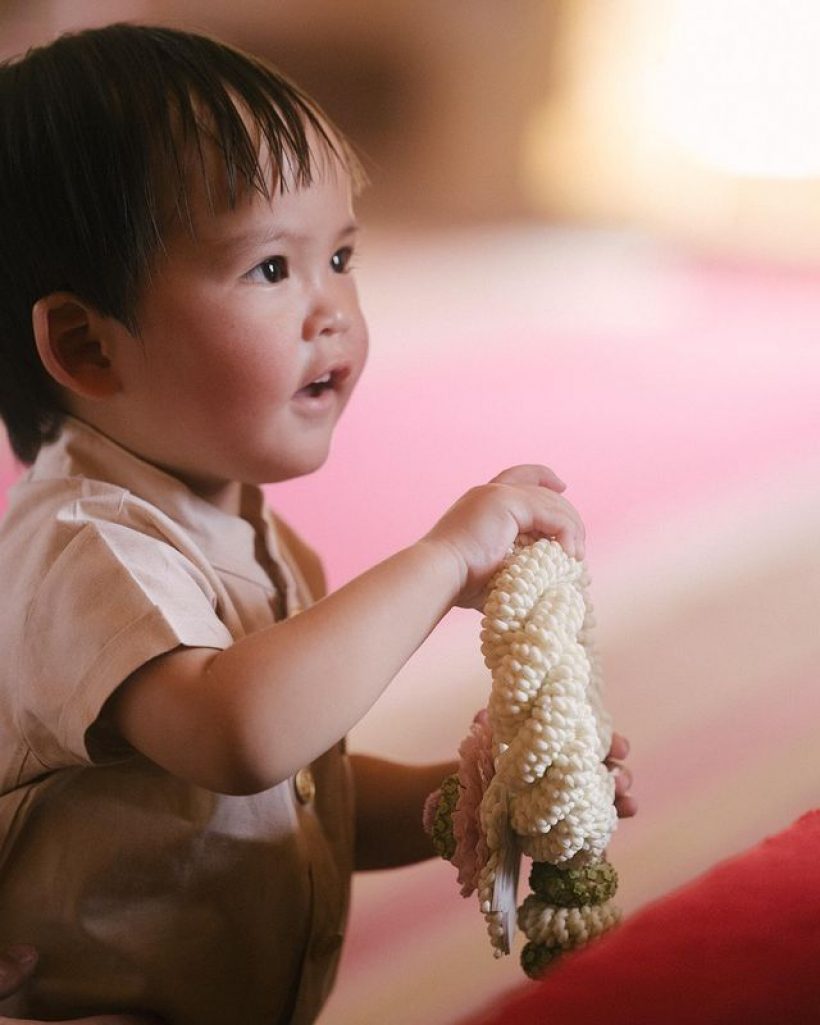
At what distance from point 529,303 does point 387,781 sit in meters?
0.50

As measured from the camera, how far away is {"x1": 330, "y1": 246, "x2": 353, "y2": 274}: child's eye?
670 millimetres

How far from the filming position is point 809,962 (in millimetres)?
414

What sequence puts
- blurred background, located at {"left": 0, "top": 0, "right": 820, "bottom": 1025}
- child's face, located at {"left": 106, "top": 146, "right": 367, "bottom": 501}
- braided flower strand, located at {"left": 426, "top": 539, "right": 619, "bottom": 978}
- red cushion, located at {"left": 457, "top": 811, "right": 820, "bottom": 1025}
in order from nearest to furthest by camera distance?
red cushion, located at {"left": 457, "top": 811, "right": 820, "bottom": 1025} → braided flower strand, located at {"left": 426, "top": 539, "right": 619, "bottom": 978} → child's face, located at {"left": 106, "top": 146, "right": 367, "bottom": 501} → blurred background, located at {"left": 0, "top": 0, "right": 820, "bottom": 1025}

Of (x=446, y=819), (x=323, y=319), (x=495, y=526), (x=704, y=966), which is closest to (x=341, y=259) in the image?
(x=323, y=319)

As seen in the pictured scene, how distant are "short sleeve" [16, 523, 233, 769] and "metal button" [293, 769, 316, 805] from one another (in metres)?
0.12

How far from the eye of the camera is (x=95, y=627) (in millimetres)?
556

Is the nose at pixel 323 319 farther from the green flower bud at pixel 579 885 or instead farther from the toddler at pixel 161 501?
the green flower bud at pixel 579 885

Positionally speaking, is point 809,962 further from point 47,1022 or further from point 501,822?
point 47,1022

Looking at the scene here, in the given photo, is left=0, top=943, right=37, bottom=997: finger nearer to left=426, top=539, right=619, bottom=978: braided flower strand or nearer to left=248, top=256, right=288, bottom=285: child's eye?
left=426, top=539, right=619, bottom=978: braided flower strand

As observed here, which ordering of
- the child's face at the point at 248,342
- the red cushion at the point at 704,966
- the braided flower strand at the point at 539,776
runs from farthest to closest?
the child's face at the point at 248,342 < the braided flower strand at the point at 539,776 < the red cushion at the point at 704,966

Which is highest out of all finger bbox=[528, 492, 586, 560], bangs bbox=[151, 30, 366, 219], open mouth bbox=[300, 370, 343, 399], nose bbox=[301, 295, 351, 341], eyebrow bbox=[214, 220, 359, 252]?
bangs bbox=[151, 30, 366, 219]

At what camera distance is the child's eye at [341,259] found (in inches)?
26.4

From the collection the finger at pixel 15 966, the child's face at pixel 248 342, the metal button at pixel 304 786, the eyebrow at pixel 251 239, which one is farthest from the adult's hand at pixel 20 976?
the eyebrow at pixel 251 239

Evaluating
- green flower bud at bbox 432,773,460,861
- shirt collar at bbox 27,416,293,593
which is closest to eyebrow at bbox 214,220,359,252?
shirt collar at bbox 27,416,293,593
